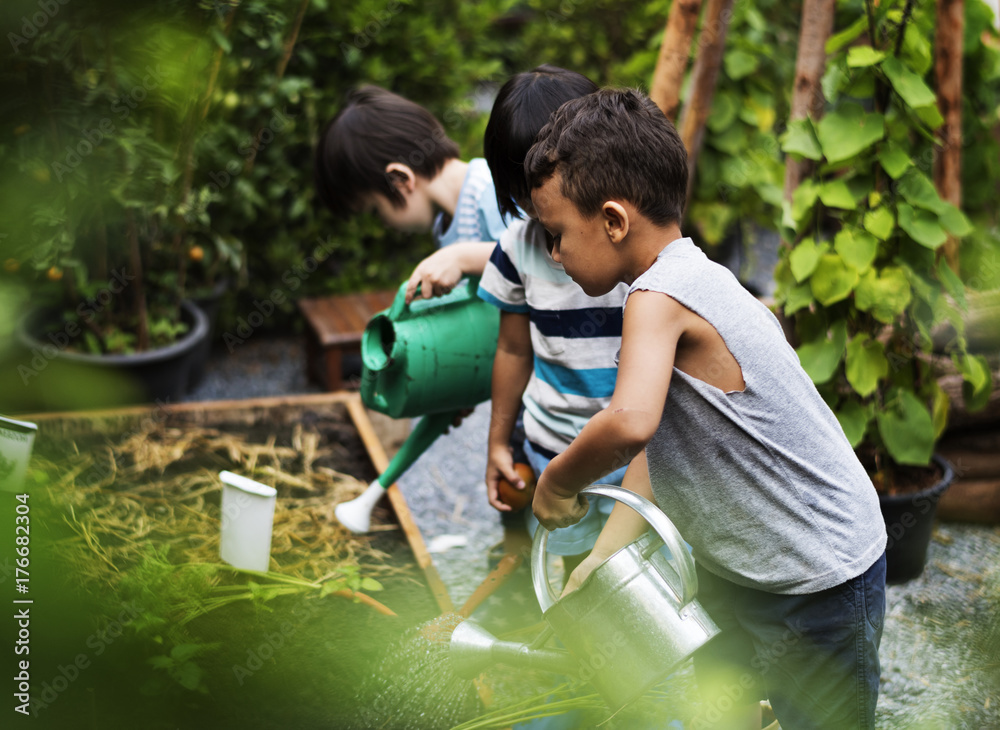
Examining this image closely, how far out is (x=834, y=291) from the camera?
2.13 meters

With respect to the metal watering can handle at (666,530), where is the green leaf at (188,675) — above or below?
below

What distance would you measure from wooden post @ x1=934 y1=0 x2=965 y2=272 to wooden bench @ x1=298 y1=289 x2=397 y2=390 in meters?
2.10

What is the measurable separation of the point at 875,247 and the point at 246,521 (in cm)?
168

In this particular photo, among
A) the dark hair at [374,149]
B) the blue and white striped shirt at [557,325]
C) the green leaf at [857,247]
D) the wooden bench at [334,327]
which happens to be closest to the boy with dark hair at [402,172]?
the dark hair at [374,149]

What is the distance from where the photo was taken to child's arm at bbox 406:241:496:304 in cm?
168

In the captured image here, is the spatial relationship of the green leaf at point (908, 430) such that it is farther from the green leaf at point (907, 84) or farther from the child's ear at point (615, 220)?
the child's ear at point (615, 220)

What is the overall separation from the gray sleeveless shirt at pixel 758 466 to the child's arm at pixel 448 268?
643 millimetres

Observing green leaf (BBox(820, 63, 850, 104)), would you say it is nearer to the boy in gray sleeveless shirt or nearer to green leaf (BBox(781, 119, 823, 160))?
green leaf (BBox(781, 119, 823, 160))

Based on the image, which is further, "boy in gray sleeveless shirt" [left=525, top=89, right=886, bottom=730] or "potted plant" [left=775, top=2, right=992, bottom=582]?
"potted plant" [left=775, top=2, right=992, bottom=582]

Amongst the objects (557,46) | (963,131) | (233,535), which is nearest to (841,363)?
(963,131)

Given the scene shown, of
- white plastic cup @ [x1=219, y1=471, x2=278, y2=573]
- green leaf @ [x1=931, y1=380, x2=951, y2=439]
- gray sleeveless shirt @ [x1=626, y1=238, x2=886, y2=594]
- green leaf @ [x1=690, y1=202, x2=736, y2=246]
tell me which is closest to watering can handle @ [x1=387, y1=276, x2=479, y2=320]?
white plastic cup @ [x1=219, y1=471, x2=278, y2=573]

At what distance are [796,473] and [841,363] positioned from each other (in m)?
1.26

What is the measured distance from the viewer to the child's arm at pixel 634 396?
98 centimetres

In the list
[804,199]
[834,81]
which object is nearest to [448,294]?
[804,199]
